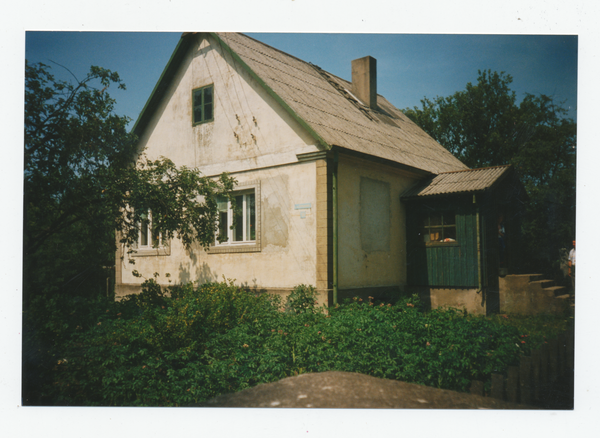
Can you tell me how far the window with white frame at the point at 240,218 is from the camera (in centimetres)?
1009

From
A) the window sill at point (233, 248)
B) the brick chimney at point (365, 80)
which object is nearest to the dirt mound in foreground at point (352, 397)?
the window sill at point (233, 248)

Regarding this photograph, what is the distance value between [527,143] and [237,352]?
25.8 ft

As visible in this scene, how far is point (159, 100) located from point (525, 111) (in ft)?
27.3

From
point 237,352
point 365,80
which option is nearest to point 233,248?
point 237,352

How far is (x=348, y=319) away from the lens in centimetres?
702

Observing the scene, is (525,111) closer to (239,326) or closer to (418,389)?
(418,389)

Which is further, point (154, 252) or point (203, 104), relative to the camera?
point (154, 252)

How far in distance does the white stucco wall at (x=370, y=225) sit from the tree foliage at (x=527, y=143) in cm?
208

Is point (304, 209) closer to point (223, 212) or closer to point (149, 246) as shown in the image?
point (223, 212)

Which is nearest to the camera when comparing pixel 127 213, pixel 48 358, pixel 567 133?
pixel 48 358

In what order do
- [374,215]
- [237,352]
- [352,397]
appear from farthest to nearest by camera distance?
[374,215], [237,352], [352,397]

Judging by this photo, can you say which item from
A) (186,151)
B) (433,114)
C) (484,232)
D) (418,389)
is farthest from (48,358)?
(433,114)

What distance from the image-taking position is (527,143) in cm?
1001

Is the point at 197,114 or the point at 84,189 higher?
the point at 197,114
